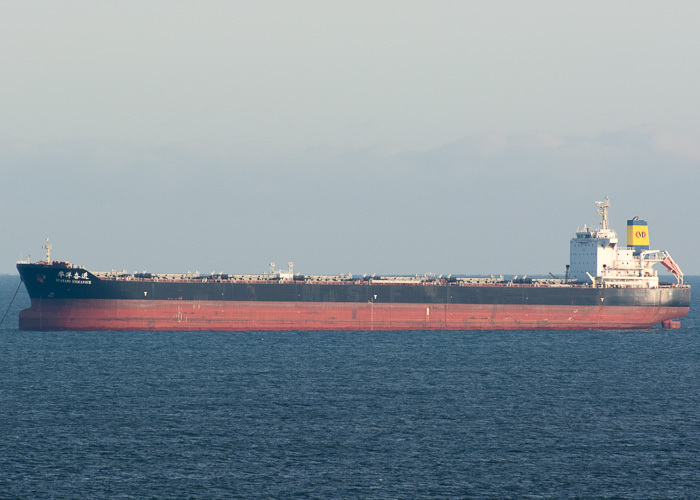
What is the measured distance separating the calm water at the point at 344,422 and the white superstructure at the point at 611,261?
14787 millimetres

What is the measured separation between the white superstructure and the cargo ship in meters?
0.11

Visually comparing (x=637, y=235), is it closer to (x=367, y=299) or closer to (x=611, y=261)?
(x=611, y=261)

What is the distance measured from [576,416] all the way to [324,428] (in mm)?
13979

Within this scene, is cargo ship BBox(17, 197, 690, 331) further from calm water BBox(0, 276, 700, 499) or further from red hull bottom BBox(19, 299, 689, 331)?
calm water BBox(0, 276, 700, 499)

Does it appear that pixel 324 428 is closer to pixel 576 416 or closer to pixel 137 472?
pixel 137 472

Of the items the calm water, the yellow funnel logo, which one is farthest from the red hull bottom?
the yellow funnel logo

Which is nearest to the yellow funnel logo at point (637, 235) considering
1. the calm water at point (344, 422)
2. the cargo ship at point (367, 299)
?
the cargo ship at point (367, 299)

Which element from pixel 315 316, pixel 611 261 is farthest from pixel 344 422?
pixel 611 261

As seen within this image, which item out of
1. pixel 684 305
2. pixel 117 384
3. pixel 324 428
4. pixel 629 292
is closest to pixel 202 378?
pixel 117 384

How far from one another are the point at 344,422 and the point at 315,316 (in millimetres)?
34200

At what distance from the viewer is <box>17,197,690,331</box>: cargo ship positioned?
71.8m

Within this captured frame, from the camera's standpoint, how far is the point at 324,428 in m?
40.8

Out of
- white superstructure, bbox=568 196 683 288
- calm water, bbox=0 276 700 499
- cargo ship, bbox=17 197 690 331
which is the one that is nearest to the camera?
calm water, bbox=0 276 700 499

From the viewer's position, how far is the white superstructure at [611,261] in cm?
8500
